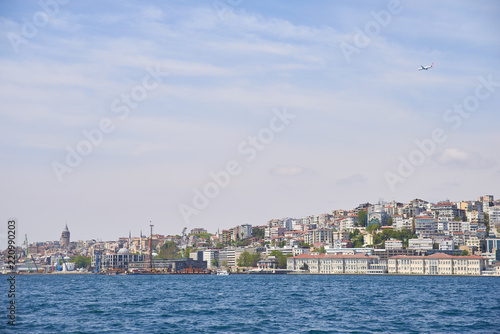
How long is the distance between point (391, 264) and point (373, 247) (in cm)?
1890

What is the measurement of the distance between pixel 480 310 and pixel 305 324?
38.8 feet

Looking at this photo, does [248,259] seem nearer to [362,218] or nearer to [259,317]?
[362,218]

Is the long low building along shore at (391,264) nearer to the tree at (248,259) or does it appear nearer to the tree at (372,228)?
the tree at (248,259)

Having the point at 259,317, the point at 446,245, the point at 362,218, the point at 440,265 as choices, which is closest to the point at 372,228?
the point at 362,218

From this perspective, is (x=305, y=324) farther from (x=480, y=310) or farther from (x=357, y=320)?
(x=480, y=310)

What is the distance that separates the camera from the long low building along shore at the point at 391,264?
113125 millimetres

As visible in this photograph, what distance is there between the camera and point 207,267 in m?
168

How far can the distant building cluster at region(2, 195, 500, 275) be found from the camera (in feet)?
398

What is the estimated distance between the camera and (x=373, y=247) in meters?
141

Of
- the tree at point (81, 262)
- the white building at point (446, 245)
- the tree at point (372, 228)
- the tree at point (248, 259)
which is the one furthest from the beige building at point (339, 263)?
the tree at point (81, 262)

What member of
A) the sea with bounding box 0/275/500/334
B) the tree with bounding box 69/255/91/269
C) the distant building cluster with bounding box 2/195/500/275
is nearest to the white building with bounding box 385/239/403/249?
the distant building cluster with bounding box 2/195/500/275

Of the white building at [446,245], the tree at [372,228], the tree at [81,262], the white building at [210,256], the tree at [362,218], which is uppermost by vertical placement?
the tree at [362,218]

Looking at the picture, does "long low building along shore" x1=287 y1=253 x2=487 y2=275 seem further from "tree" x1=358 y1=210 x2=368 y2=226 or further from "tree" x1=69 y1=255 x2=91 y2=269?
"tree" x1=69 y1=255 x2=91 y2=269

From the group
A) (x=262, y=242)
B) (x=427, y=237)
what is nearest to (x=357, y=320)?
(x=427, y=237)
